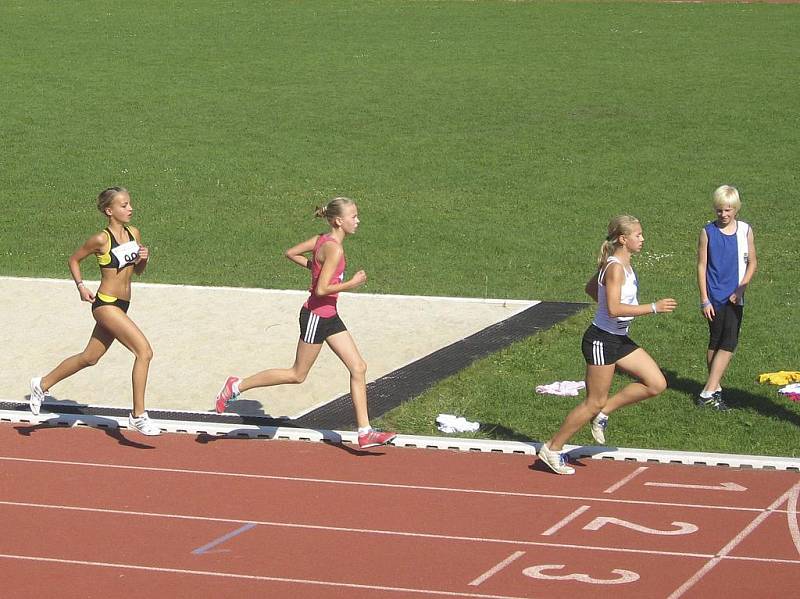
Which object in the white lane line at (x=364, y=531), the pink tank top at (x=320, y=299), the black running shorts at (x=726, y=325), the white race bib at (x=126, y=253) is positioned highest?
the white race bib at (x=126, y=253)

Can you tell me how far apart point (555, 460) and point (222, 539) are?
2.63 meters

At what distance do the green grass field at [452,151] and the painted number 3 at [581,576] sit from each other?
3048mm

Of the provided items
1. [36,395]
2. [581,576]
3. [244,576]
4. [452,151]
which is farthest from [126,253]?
[452,151]

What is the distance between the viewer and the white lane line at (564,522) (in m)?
8.92

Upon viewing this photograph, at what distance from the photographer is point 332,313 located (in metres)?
10.6

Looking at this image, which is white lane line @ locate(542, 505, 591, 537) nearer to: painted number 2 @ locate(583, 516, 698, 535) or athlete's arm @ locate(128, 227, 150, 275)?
painted number 2 @ locate(583, 516, 698, 535)

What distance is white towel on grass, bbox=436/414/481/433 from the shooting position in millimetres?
11531

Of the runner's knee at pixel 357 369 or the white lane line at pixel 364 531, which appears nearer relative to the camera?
the white lane line at pixel 364 531

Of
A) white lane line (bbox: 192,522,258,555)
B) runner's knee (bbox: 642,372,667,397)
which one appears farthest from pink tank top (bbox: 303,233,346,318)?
runner's knee (bbox: 642,372,667,397)

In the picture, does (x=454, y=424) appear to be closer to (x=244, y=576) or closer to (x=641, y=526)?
(x=641, y=526)

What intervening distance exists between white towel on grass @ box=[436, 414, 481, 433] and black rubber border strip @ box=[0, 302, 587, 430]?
58 centimetres

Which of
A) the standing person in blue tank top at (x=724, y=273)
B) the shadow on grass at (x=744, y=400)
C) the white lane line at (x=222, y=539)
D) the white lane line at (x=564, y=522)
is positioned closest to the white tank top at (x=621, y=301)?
the white lane line at (x=564, y=522)

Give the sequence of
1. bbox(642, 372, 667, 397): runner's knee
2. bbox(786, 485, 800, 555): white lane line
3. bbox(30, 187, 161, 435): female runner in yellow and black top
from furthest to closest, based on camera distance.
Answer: bbox(30, 187, 161, 435): female runner in yellow and black top
bbox(642, 372, 667, 397): runner's knee
bbox(786, 485, 800, 555): white lane line

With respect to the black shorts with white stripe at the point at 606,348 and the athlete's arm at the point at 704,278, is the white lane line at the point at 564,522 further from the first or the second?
the athlete's arm at the point at 704,278
